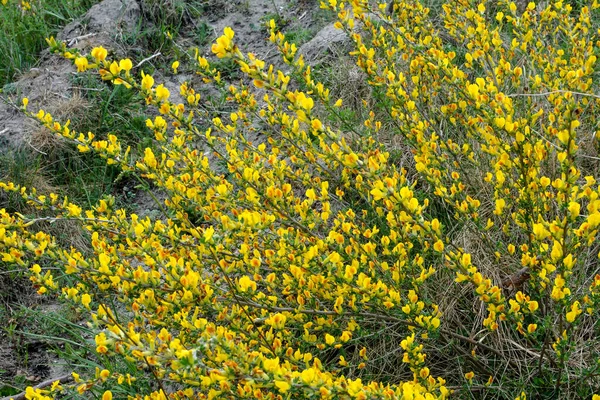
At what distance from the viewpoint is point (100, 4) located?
5.04 metres

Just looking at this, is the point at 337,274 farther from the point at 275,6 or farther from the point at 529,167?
the point at 275,6

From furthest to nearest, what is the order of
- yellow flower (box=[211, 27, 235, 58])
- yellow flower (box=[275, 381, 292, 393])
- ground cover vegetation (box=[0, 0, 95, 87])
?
ground cover vegetation (box=[0, 0, 95, 87]) → yellow flower (box=[211, 27, 235, 58]) → yellow flower (box=[275, 381, 292, 393])

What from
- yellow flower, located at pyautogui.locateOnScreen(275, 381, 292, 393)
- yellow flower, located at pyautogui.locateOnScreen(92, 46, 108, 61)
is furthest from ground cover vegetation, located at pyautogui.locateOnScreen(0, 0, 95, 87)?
yellow flower, located at pyautogui.locateOnScreen(275, 381, 292, 393)

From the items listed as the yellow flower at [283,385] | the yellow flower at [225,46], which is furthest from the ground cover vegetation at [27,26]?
the yellow flower at [283,385]

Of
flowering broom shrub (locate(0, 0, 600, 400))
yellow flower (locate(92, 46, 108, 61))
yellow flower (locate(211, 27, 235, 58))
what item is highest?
yellow flower (locate(92, 46, 108, 61))

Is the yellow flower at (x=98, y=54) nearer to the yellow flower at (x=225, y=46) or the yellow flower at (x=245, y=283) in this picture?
the yellow flower at (x=225, y=46)

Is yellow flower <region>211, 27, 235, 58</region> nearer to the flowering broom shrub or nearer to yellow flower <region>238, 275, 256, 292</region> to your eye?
the flowering broom shrub

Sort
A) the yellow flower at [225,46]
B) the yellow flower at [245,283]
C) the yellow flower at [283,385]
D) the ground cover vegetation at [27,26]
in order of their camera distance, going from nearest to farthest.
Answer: the yellow flower at [283,385]
the yellow flower at [225,46]
the yellow flower at [245,283]
the ground cover vegetation at [27,26]

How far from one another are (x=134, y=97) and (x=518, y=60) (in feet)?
8.58

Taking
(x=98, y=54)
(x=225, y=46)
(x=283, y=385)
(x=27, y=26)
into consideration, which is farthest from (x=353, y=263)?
(x=27, y=26)

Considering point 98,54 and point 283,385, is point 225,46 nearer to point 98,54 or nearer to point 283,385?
point 98,54

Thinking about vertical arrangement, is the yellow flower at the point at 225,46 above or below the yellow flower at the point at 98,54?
below

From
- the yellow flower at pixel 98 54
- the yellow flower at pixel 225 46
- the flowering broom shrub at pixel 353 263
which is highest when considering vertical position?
the yellow flower at pixel 98 54

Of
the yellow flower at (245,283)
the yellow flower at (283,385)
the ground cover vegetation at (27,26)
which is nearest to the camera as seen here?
the yellow flower at (283,385)
